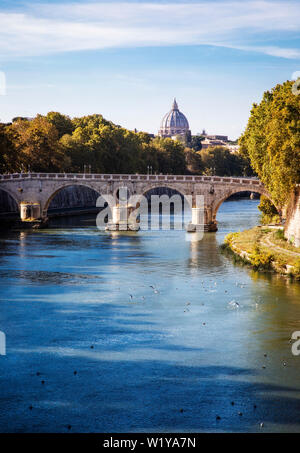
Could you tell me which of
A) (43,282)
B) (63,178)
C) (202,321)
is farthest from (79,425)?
(63,178)

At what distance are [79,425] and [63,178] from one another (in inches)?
2032

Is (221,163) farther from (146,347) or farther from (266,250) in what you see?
(146,347)

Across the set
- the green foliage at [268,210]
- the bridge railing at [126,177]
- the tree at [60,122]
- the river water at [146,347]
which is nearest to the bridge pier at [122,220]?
the bridge railing at [126,177]

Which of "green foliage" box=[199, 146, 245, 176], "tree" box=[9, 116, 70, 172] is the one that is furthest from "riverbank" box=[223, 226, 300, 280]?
"green foliage" box=[199, 146, 245, 176]

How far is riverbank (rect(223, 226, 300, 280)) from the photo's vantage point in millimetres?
37522

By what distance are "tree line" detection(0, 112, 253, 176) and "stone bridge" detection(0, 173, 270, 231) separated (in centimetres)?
352

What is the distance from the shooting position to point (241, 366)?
2297 centimetres

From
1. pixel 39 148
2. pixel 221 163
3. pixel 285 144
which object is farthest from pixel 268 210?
pixel 221 163

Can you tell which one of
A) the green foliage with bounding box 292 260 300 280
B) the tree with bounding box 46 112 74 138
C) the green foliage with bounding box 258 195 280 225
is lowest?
the green foliage with bounding box 292 260 300 280

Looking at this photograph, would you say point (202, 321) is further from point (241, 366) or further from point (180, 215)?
point (180, 215)

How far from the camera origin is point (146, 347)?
2500cm

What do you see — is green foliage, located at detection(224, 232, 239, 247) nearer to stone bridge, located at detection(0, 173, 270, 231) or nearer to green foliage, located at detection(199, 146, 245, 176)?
stone bridge, located at detection(0, 173, 270, 231)

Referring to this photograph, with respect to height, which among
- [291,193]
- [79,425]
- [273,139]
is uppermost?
[273,139]

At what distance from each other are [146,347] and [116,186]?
43510 millimetres
